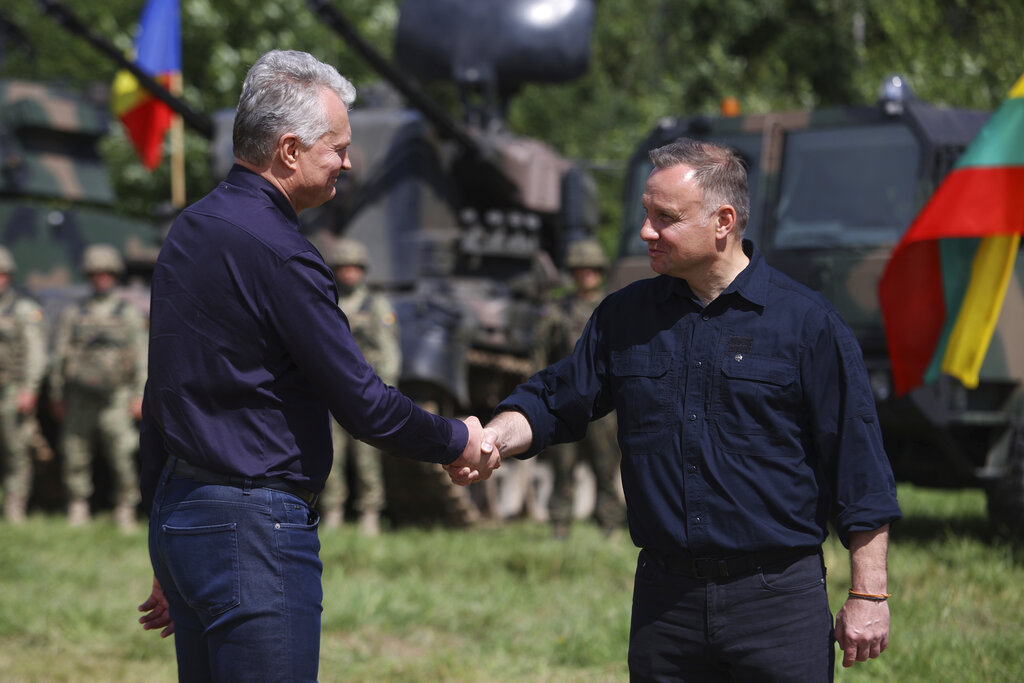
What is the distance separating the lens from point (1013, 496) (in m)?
7.81

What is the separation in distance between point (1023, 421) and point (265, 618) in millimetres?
5938

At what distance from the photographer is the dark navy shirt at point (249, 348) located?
3.09m

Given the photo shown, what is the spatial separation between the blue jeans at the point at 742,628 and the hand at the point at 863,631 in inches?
3.3

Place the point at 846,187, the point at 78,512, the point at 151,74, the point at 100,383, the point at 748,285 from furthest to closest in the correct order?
the point at 151,74
the point at 78,512
the point at 100,383
the point at 846,187
the point at 748,285

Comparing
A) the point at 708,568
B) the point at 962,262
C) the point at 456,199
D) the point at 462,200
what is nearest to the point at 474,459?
the point at 708,568

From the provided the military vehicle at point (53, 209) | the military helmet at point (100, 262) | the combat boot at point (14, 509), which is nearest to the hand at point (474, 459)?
the military helmet at point (100, 262)

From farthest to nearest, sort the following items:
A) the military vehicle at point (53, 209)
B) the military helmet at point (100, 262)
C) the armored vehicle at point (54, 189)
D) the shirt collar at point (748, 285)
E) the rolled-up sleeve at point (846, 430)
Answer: the armored vehicle at point (54, 189) → the military vehicle at point (53, 209) → the military helmet at point (100, 262) → the shirt collar at point (748, 285) → the rolled-up sleeve at point (846, 430)

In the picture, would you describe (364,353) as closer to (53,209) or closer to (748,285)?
(53,209)

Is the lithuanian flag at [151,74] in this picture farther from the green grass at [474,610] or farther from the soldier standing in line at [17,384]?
the green grass at [474,610]

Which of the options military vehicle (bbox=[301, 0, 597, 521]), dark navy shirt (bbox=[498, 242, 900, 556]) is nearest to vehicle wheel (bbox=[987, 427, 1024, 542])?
military vehicle (bbox=[301, 0, 597, 521])

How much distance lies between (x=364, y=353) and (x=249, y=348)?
6613 millimetres

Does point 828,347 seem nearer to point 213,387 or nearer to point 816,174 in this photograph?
point 213,387

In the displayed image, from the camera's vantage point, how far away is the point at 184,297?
10.3ft

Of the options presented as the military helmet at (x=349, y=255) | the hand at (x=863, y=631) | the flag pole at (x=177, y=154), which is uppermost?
the flag pole at (x=177, y=154)
